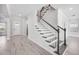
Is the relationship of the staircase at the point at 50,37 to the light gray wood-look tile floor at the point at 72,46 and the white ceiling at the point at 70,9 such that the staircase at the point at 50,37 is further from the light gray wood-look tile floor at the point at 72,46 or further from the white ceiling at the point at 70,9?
the white ceiling at the point at 70,9

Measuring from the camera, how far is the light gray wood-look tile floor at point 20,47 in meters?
1.60

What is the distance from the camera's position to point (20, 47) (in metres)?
1.62

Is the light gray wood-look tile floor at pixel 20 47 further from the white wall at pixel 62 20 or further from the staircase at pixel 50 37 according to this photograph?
the white wall at pixel 62 20

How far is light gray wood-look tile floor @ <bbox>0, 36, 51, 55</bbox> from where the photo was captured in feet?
5.24

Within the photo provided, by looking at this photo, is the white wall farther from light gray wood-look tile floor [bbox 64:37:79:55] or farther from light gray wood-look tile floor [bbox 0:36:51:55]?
light gray wood-look tile floor [bbox 0:36:51:55]

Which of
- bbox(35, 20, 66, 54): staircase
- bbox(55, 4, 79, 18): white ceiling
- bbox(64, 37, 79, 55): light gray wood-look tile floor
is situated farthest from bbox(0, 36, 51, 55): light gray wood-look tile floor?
bbox(55, 4, 79, 18): white ceiling

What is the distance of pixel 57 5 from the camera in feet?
5.38

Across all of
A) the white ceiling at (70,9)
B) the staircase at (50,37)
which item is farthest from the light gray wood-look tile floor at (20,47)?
the white ceiling at (70,9)

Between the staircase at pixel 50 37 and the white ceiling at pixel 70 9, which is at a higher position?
the white ceiling at pixel 70 9

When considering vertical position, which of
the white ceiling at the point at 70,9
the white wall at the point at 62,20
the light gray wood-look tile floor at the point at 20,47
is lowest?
the light gray wood-look tile floor at the point at 20,47

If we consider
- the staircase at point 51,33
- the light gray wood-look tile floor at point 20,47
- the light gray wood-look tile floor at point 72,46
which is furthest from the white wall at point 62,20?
the light gray wood-look tile floor at point 20,47
